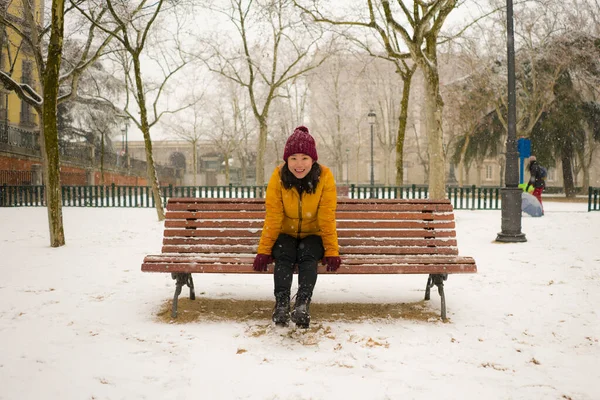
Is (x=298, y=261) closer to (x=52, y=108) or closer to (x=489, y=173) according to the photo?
(x=52, y=108)

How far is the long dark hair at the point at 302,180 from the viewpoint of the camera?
12.3ft

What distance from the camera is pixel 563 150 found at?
2444 cm

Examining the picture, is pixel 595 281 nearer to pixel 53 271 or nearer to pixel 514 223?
pixel 514 223

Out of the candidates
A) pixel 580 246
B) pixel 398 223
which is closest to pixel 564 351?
pixel 398 223

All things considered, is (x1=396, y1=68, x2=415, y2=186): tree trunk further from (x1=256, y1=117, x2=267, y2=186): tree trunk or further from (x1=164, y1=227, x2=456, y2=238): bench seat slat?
(x1=164, y1=227, x2=456, y2=238): bench seat slat

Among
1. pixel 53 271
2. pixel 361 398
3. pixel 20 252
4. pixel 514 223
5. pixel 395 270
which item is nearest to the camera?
pixel 361 398

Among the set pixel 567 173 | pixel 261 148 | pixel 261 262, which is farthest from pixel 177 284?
pixel 567 173

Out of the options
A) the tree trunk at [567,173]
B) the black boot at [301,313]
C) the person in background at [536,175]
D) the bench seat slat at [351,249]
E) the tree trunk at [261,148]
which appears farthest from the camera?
the tree trunk at [567,173]

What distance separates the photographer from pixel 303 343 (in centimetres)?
335

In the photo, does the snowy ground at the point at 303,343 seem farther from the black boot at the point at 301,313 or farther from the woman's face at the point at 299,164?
the woman's face at the point at 299,164

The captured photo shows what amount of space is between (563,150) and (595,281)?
22.5 m

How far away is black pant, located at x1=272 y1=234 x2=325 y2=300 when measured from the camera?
3529mm

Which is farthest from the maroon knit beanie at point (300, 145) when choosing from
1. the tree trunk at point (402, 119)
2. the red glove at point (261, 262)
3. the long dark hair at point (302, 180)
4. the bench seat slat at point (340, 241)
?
the tree trunk at point (402, 119)

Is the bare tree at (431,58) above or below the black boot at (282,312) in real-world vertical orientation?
above
